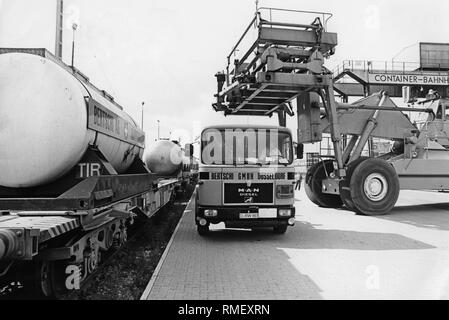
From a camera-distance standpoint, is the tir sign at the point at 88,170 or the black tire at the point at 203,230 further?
the black tire at the point at 203,230

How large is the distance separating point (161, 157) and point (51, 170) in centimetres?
1200

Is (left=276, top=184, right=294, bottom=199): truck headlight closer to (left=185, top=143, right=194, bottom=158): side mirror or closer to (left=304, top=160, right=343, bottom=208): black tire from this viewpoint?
(left=185, top=143, right=194, bottom=158): side mirror

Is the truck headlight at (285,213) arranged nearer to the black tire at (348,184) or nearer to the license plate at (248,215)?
the license plate at (248,215)

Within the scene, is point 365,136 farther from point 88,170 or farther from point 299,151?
point 88,170

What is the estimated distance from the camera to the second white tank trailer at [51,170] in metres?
4.26

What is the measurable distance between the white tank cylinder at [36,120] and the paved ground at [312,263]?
208 cm

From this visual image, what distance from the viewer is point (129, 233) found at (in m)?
9.73

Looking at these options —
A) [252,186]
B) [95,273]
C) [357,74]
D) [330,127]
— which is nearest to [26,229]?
[95,273]

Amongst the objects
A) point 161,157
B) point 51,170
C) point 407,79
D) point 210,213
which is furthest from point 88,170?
point 407,79

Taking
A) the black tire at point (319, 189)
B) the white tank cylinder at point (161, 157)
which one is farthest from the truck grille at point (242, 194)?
the white tank cylinder at point (161, 157)

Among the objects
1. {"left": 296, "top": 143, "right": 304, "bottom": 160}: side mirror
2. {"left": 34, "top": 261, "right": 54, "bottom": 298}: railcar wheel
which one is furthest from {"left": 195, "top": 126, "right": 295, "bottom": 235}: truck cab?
{"left": 34, "top": 261, "right": 54, "bottom": 298}: railcar wheel

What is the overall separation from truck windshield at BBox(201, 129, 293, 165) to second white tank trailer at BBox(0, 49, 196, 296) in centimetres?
291

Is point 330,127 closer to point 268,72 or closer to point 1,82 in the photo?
point 268,72
